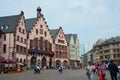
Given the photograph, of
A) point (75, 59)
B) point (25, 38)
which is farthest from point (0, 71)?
point (75, 59)

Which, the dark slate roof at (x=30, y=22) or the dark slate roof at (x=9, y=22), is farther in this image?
the dark slate roof at (x=30, y=22)

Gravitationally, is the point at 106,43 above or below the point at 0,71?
above

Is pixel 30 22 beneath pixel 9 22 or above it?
above

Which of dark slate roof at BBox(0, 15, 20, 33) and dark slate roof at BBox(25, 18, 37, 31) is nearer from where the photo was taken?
dark slate roof at BBox(0, 15, 20, 33)

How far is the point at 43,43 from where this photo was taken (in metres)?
85.9

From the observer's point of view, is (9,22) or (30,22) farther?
(30,22)

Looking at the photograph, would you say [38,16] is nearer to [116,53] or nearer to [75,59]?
[75,59]

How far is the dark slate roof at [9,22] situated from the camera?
7175cm

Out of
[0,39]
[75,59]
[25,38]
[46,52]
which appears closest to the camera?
[0,39]

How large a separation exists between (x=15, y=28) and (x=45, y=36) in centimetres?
1797

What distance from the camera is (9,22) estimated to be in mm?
74188

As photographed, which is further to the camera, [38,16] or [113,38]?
[113,38]

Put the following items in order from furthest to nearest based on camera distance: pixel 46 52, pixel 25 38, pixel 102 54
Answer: pixel 102 54 < pixel 46 52 < pixel 25 38

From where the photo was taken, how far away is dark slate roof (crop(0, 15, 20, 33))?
71.8m
